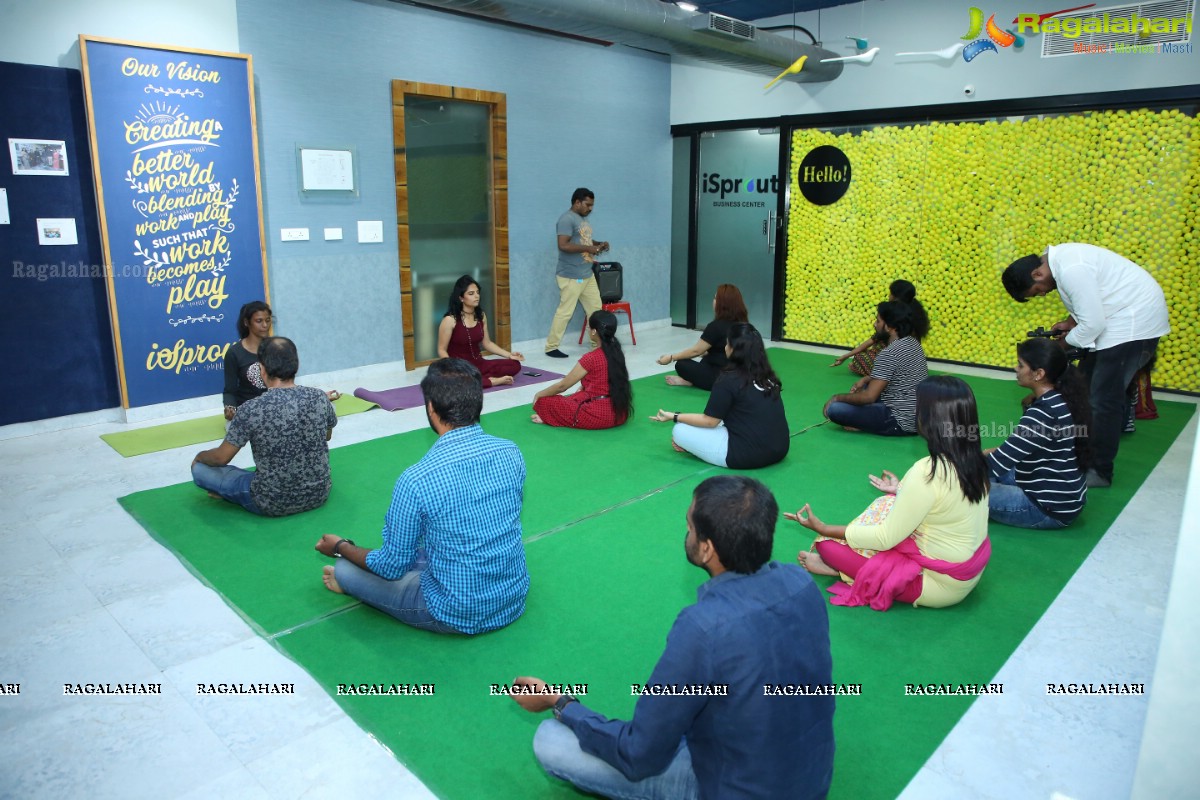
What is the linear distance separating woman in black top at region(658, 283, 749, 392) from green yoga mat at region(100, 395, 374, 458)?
8.05 feet

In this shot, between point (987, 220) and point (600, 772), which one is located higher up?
point (987, 220)

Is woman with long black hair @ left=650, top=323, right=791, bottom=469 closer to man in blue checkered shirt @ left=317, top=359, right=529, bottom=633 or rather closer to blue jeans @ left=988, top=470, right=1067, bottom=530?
blue jeans @ left=988, top=470, right=1067, bottom=530

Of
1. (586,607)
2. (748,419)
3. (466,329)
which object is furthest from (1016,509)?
(466,329)

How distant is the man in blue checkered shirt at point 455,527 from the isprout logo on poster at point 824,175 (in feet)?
20.6

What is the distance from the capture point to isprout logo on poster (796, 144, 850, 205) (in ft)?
26.6

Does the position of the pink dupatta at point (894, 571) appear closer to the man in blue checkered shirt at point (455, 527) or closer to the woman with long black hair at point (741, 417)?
the man in blue checkered shirt at point (455, 527)

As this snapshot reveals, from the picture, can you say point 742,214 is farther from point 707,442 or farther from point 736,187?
point 707,442

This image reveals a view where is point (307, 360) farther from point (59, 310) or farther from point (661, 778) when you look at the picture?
point (661, 778)

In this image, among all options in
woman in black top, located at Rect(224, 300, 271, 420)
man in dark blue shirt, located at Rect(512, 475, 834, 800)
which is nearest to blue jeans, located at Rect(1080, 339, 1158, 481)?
man in dark blue shirt, located at Rect(512, 475, 834, 800)

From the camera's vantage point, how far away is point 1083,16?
650cm

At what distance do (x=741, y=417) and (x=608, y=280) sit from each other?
14.5 feet

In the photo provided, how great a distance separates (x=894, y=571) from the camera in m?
3.09

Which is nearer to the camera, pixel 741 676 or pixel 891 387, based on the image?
pixel 741 676

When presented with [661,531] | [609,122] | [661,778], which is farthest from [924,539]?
[609,122]
